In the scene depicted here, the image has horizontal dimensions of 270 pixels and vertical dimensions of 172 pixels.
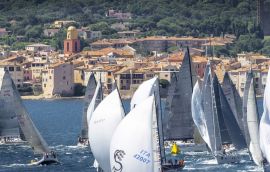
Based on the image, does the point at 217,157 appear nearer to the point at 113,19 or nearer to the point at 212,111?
the point at 212,111

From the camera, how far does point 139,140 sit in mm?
34406

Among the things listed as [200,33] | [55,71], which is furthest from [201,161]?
[200,33]

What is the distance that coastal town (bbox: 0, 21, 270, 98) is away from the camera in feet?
322

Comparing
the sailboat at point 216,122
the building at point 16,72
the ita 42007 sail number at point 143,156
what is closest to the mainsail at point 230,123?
the sailboat at point 216,122

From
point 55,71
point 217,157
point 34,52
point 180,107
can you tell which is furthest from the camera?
point 34,52

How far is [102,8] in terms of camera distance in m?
152

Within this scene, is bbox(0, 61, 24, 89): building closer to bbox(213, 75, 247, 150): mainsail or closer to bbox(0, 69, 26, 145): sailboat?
bbox(0, 69, 26, 145): sailboat

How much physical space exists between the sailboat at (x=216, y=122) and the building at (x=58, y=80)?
48.6 m

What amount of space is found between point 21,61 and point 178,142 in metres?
55.6

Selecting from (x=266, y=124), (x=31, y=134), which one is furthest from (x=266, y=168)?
(x=31, y=134)

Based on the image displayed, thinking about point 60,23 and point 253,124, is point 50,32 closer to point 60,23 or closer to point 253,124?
point 60,23

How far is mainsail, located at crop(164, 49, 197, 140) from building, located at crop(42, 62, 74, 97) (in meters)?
46.6

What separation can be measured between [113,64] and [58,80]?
20.7 feet

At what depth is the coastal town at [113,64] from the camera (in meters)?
98.1
